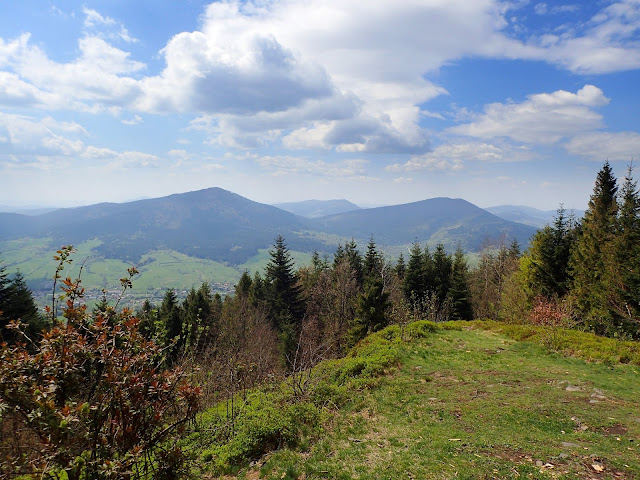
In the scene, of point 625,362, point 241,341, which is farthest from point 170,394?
point 241,341

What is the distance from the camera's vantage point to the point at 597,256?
88.0 ft

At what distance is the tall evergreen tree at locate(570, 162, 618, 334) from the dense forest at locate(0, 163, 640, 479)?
11 cm

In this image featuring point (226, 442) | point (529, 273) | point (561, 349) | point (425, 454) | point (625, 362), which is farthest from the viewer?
point (529, 273)

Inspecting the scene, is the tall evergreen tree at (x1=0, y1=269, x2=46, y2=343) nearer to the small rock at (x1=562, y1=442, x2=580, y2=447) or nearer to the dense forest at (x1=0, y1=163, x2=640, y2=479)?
the dense forest at (x1=0, y1=163, x2=640, y2=479)

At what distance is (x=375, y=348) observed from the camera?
54.4 ft

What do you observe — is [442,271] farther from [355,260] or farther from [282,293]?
[282,293]

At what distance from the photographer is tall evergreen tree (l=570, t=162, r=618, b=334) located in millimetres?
24536

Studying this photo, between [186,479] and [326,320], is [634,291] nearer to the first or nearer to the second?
[326,320]

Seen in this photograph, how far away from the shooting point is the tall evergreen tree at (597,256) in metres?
24.5

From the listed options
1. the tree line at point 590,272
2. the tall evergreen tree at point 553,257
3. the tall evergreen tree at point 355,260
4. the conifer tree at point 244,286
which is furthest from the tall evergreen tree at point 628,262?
the conifer tree at point 244,286

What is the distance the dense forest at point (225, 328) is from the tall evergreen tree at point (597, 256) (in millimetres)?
107

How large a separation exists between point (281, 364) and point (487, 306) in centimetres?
3036

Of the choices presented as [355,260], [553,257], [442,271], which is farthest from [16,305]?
[553,257]

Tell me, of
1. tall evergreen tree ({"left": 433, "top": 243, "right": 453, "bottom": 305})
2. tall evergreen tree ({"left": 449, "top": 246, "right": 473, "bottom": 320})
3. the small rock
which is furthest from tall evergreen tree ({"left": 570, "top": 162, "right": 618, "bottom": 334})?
the small rock
